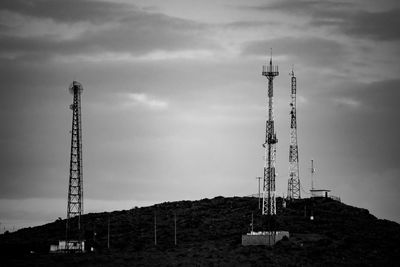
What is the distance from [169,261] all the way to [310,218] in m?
36.3

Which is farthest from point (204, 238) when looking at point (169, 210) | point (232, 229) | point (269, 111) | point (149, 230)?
point (169, 210)

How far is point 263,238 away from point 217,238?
40.6 ft

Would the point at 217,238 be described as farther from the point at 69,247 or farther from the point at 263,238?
the point at 69,247

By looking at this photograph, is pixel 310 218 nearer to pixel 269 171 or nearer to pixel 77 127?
pixel 269 171

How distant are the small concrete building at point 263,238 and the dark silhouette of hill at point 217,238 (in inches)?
56.2

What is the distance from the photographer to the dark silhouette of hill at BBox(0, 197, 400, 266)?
10212 centimetres

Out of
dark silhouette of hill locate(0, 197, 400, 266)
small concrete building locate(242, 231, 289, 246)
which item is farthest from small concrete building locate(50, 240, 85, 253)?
small concrete building locate(242, 231, 289, 246)

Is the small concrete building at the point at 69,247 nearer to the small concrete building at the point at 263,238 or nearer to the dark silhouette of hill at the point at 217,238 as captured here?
the dark silhouette of hill at the point at 217,238

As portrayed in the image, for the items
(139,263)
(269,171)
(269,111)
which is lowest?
(139,263)

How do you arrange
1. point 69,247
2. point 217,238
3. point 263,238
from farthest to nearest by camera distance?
point 217,238 < point 69,247 < point 263,238

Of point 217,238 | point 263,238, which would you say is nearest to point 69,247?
point 217,238

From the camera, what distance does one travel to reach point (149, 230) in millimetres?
134500

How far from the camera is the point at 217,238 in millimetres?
120875

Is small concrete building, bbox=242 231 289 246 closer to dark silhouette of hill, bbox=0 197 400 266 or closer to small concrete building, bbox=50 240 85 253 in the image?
dark silhouette of hill, bbox=0 197 400 266
